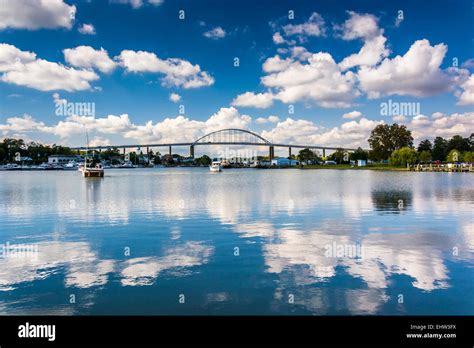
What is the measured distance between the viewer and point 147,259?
18.3 m

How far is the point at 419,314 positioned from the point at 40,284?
13.1 metres

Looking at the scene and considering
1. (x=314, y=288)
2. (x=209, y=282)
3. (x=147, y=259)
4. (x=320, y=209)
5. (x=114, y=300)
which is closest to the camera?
(x=114, y=300)

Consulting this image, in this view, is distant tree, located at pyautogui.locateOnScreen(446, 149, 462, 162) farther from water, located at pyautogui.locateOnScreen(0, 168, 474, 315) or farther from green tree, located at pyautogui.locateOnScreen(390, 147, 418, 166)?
water, located at pyautogui.locateOnScreen(0, 168, 474, 315)
